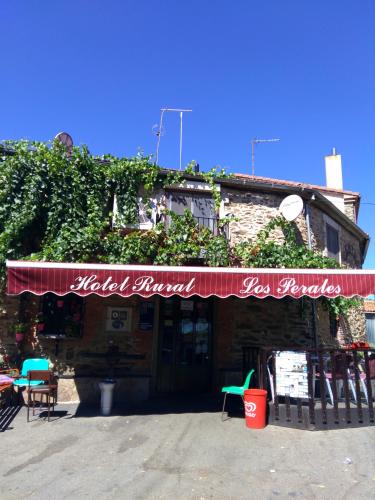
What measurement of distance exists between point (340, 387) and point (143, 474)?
18.9ft

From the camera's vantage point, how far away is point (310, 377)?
7.03 metres

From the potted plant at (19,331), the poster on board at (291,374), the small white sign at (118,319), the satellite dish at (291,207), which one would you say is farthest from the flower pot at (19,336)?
the satellite dish at (291,207)

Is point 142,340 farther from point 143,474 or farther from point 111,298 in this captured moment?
point 143,474

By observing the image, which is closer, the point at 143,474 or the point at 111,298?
Answer: the point at 143,474

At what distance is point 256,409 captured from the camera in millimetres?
7027

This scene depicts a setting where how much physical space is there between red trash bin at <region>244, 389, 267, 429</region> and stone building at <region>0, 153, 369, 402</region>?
1286 mm

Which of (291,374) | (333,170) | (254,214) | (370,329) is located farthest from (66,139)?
(370,329)

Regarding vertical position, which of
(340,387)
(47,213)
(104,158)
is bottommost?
(340,387)

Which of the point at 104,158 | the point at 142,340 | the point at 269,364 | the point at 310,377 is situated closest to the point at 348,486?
the point at 310,377

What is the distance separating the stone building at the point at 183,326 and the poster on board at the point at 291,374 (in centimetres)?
97

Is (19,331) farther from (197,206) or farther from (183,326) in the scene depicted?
(197,206)

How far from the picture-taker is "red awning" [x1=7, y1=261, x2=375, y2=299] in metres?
7.05

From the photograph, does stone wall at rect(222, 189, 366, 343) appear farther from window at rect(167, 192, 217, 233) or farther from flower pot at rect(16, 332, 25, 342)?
flower pot at rect(16, 332, 25, 342)

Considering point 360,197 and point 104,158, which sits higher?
point 360,197
